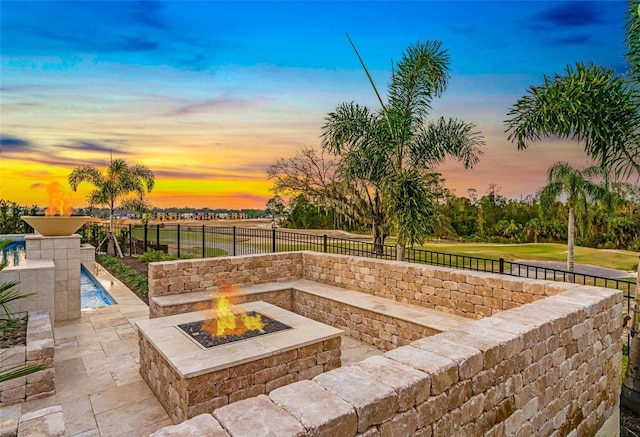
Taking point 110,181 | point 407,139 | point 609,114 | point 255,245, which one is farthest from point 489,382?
point 110,181

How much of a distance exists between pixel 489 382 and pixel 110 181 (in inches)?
690

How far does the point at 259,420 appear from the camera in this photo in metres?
1.43

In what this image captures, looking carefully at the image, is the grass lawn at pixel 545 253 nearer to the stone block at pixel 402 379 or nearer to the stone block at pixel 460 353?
the stone block at pixel 460 353

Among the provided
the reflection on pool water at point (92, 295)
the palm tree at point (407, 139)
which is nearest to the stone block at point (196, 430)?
the palm tree at point (407, 139)

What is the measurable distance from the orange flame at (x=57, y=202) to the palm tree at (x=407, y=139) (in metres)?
5.76

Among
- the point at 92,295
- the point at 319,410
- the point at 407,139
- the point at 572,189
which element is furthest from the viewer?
the point at 572,189

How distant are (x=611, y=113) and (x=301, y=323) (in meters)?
4.34

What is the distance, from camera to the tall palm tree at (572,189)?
11.2m

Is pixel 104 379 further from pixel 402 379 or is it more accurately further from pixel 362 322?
pixel 402 379

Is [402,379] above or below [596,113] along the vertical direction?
below

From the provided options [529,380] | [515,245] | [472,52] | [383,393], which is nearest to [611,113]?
[529,380]

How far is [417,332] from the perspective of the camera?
4738mm

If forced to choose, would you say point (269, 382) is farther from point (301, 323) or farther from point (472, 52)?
point (472, 52)

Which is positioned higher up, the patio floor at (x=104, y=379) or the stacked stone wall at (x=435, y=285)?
the stacked stone wall at (x=435, y=285)
